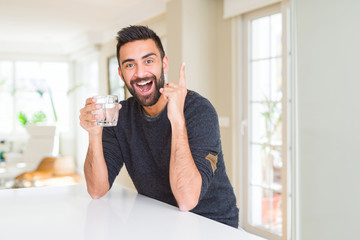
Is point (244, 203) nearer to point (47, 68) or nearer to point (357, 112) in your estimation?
point (357, 112)

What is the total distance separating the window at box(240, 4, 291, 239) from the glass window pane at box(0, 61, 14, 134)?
19.4 feet

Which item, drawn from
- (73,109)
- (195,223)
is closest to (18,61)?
(73,109)

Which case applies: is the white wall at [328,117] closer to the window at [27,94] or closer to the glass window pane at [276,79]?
the glass window pane at [276,79]

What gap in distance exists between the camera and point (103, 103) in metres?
1.29

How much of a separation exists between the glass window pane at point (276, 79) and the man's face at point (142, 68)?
2235 millimetres

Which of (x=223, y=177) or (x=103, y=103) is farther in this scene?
(x=223, y=177)

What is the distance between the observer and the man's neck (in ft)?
4.96

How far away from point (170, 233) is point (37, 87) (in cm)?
786

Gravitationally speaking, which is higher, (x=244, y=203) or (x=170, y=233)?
(x=170, y=233)

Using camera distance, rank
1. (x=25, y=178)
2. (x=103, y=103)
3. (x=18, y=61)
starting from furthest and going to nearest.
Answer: (x=18, y=61) < (x=25, y=178) < (x=103, y=103)

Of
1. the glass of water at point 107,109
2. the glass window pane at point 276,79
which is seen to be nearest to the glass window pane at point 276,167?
the glass window pane at point 276,79

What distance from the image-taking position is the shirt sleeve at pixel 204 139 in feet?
4.29

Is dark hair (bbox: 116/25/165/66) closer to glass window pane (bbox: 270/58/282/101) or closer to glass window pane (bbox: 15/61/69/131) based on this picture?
glass window pane (bbox: 270/58/282/101)

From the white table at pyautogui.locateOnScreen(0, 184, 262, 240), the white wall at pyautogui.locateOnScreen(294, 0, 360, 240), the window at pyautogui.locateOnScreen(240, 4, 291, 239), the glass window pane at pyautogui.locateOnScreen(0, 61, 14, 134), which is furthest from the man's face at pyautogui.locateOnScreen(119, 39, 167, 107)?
the glass window pane at pyautogui.locateOnScreen(0, 61, 14, 134)
